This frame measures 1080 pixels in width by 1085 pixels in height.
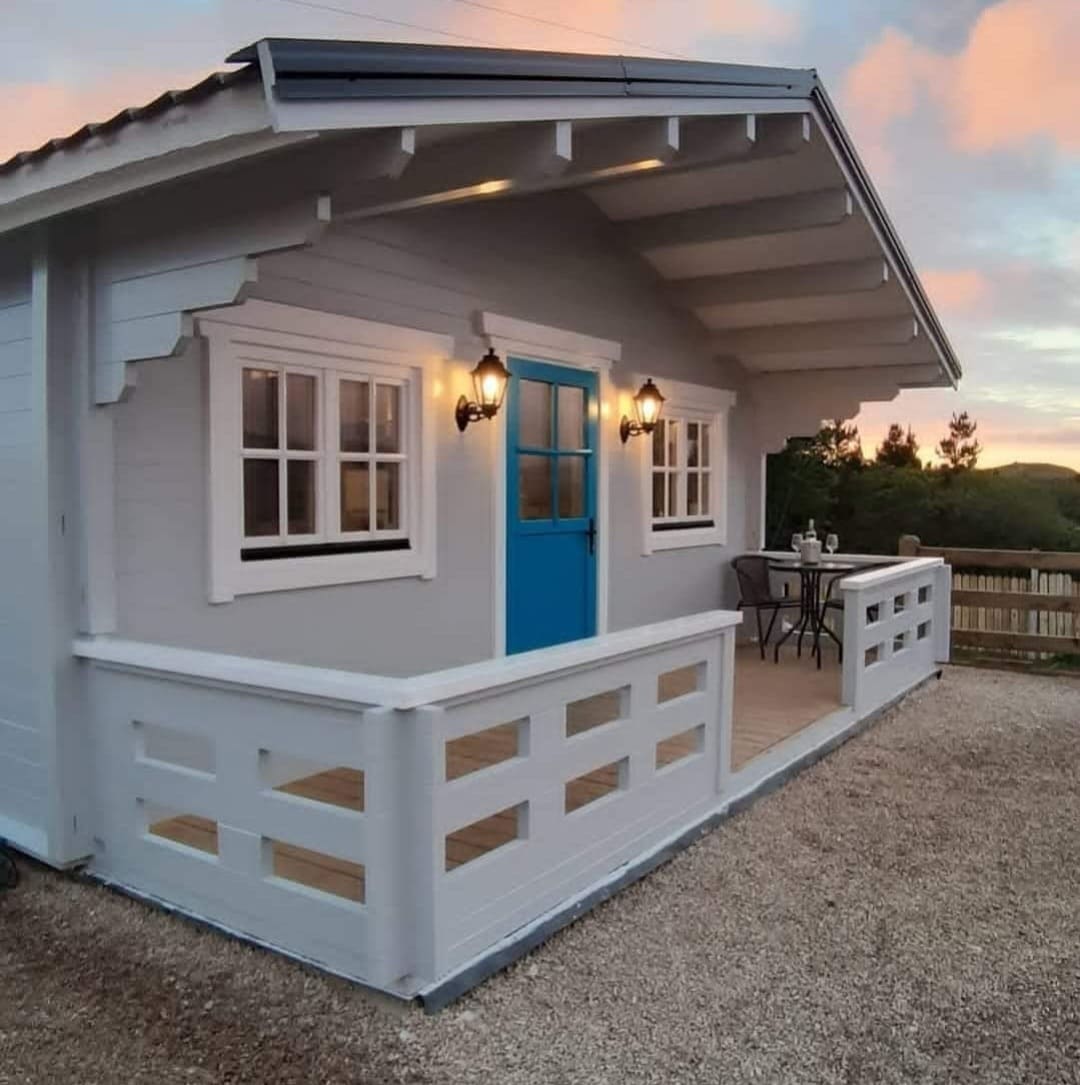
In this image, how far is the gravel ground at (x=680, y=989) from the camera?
7.75ft

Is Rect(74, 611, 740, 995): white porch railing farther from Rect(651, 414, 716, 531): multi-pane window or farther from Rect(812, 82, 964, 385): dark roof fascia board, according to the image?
Rect(651, 414, 716, 531): multi-pane window

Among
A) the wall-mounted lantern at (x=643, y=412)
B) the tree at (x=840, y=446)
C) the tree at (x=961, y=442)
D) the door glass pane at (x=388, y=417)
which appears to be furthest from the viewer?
the tree at (x=961, y=442)

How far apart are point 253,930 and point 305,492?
1.91 metres

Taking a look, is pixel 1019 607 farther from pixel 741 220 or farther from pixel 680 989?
pixel 680 989

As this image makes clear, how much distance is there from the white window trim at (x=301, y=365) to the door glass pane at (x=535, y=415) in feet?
2.44

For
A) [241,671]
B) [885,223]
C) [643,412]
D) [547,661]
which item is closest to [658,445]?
[643,412]

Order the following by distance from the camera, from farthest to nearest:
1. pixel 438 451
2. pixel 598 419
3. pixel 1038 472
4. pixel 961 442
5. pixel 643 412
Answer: pixel 961 442 < pixel 1038 472 < pixel 643 412 < pixel 598 419 < pixel 438 451

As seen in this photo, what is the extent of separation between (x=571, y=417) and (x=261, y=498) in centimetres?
233

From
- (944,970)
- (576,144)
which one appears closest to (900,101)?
(576,144)

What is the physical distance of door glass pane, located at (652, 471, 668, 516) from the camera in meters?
6.89

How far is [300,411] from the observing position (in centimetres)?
418

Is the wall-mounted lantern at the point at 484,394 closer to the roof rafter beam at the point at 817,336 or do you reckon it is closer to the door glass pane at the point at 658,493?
the door glass pane at the point at 658,493

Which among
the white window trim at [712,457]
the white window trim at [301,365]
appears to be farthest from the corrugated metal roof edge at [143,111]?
the white window trim at [712,457]

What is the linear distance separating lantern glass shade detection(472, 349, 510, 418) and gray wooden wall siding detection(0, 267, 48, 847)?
2.14 m
